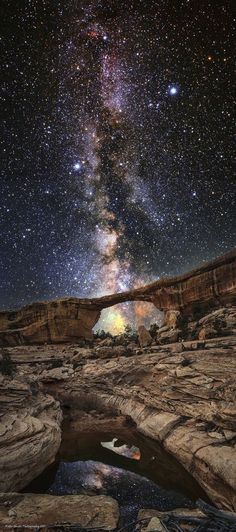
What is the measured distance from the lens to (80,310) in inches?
1382

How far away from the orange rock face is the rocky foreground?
14.0 feet

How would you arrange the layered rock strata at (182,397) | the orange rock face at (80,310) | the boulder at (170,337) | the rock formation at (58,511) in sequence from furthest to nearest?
the orange rock face at (80,310) → the boulder at (170,337) → the layered rock strata at (182,397) → the rock formation at (58,511)

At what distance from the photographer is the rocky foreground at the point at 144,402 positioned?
9148mm

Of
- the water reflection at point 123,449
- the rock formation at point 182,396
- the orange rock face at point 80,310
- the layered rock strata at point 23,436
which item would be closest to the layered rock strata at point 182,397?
the rock formation at point 182,396

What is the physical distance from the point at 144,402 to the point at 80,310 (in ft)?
64.3

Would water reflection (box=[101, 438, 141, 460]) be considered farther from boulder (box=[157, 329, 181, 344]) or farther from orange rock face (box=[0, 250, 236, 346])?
orange rock face (box=[0, 250, 236, 346])

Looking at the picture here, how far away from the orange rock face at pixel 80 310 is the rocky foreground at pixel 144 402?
4.27m

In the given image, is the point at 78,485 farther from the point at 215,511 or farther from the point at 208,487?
the point at 215,511

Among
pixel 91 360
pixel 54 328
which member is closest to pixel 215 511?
pixel 91 360

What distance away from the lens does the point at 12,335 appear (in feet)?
114

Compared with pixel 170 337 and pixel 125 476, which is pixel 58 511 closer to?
pixel 125 476

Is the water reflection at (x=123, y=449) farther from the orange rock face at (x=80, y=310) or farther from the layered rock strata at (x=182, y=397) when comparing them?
Result: the orange rock face at (x=80, y=310)

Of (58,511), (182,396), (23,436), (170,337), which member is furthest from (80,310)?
(58,511)

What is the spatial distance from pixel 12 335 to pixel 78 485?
26412 millimetres
